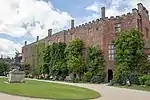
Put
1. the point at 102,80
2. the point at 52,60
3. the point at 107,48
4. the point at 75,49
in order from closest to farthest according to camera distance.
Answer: the point at 102,80, the point at 107,48, the point at 75,49, the point at 52,60

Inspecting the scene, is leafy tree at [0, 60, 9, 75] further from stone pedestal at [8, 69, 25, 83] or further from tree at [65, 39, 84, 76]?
stone pedestal at [8, 69, 25, 83]

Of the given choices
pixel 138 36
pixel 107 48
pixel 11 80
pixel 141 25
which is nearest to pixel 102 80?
pixel 107 48

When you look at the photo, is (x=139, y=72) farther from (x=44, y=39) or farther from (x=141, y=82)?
(x=44, y=39)

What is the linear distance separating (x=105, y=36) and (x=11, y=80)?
58.7 ft

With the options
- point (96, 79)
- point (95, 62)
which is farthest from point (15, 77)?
point (95, 62)

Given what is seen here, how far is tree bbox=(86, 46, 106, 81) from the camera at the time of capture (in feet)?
120

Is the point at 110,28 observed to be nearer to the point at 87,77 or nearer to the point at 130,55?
the point at 130,55

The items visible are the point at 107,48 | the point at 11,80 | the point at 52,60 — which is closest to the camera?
the point at 11,80

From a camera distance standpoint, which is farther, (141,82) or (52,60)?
(52,60)

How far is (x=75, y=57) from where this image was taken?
4053 cm

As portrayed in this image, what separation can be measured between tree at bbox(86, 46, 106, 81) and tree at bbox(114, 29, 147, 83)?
4.04 m

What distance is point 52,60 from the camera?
4578cm

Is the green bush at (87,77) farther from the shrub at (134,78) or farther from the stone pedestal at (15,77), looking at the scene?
the stone pedestal at (15,77)

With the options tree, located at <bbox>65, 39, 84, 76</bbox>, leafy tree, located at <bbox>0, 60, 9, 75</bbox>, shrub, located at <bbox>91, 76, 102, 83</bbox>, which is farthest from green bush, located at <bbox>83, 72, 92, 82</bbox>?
leafy tree, located at <bbox>0, 60, 9, 75</bbox>
